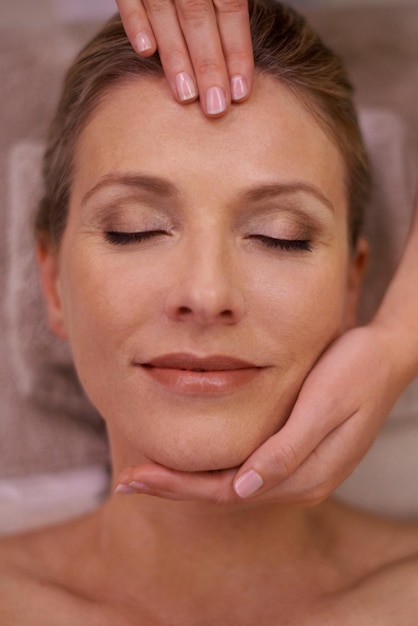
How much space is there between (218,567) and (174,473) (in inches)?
11.2

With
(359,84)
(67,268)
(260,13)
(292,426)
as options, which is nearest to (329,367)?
(292,426)

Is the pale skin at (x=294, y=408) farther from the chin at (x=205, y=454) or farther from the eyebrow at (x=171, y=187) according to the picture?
the eyebrow at (x=171, y=187)

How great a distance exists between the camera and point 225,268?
3.55 ft

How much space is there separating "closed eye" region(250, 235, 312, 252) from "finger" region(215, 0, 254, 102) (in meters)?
0.23

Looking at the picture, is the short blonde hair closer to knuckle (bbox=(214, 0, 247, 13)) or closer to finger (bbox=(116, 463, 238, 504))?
knuckle (bbox=(214, 0, 247, 13))

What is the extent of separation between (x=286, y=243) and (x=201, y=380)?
0.26 m

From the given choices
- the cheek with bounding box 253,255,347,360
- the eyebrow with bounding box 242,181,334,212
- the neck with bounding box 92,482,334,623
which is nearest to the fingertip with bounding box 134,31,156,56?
the eyebrow with bounding box 242,181,334,212

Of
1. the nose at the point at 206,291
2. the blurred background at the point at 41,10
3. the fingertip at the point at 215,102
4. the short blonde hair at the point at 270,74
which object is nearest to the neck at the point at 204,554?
the nose at the point at 206,291

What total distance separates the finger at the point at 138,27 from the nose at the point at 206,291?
0.34 meters

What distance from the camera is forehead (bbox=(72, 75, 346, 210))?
110 centimetres

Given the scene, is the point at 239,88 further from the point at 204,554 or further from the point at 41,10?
the point at 41,10

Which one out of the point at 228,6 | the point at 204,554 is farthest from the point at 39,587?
the point at 228,6

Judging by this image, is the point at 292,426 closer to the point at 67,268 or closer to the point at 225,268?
the point at 225,268

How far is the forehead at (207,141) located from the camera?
1096 millimetres
